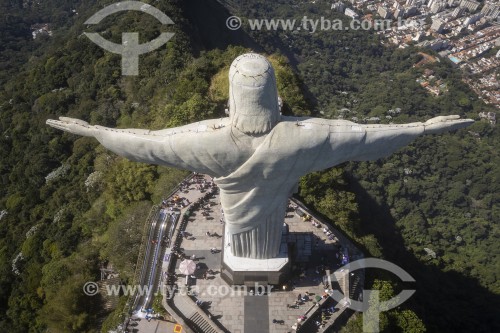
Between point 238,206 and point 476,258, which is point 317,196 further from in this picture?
point 476,258

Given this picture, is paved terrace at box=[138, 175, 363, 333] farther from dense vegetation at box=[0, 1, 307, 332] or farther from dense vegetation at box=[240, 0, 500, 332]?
dense vegetation at box=[240, 0, 500, 332]

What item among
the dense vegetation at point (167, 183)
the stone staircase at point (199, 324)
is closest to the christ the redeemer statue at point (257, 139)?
the stone staircase at point (199, 324)

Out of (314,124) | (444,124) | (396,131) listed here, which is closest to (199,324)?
(314,124)

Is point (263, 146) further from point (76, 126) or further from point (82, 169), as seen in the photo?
point (82, 169)

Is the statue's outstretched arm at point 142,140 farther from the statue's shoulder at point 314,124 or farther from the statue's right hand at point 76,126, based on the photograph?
the statue's shoulder at point 314,124

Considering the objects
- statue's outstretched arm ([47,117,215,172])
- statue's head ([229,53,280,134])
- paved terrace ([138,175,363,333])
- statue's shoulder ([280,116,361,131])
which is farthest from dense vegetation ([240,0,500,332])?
statue's outstretched arm ([47,117,215,172])
